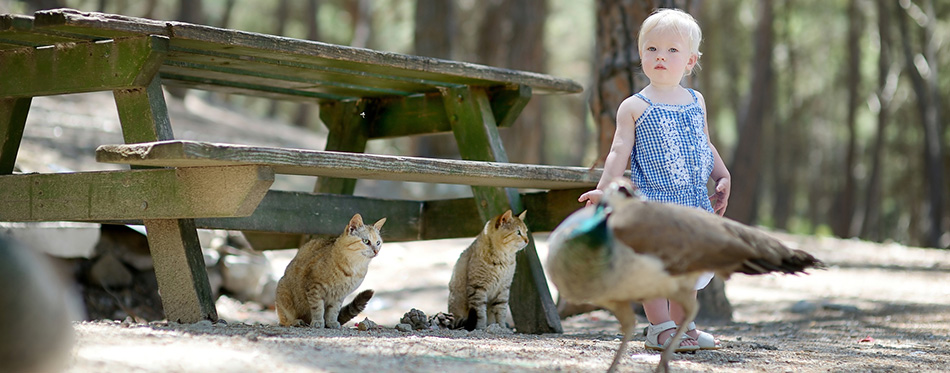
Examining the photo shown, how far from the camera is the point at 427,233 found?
6289mm

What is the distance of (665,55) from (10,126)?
3600 mm

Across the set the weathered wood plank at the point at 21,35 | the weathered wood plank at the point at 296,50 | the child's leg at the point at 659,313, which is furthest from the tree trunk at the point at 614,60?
the weathered wood plank at the point at 21,35

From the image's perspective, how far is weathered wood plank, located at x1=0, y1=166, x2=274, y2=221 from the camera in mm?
4113

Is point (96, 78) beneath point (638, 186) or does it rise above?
above

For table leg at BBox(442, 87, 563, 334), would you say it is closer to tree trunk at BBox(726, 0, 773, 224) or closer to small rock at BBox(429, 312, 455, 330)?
small rock at BBox(429, 312, 455, 330)

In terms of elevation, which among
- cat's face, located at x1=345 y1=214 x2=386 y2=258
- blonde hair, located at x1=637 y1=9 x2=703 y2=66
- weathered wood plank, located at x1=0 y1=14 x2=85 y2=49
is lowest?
cat's face, located at x1=345 y1=214 x2=386 y2=258

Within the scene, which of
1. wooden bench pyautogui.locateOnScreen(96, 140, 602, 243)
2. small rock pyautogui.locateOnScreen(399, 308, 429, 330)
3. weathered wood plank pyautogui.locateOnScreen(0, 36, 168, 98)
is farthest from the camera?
small rock pyautogui.locateOnScreen(399, 308, 429, 330)

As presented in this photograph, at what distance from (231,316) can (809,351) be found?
468 cm

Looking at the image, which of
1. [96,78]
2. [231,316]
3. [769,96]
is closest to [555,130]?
[769,96]

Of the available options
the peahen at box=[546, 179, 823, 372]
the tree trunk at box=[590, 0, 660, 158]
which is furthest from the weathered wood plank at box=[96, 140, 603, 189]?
the tree trunk at box=[590, 0, 660, 158]

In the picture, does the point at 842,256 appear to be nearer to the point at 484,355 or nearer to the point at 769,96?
the point at 484,355

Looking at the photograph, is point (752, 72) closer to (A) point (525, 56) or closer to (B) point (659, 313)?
(A) point (525, 56)

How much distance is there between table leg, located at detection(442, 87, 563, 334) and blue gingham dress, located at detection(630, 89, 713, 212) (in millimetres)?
1108

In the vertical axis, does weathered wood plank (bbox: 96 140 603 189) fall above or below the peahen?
above
